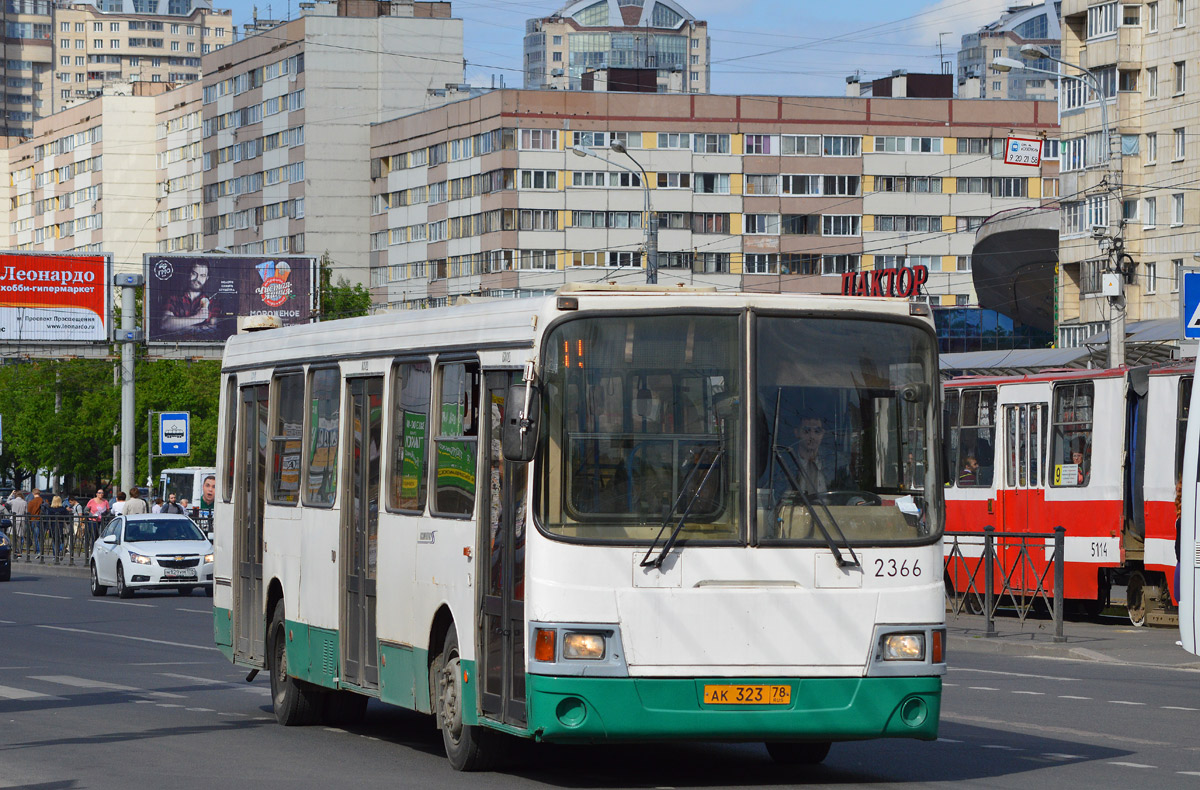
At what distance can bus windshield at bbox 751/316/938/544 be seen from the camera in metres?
10.6

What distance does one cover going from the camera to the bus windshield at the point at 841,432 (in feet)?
34.7

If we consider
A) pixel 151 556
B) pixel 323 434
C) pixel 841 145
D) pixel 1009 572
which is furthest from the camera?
pixel 841 145

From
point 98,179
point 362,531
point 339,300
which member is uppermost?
point 98,179

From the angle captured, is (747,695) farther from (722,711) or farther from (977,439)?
(977,439)

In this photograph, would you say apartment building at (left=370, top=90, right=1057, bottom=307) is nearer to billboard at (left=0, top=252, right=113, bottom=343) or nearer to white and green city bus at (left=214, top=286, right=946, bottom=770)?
billboard at (left=0, top=252, right=113, bottom=343)

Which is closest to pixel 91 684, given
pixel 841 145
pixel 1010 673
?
→ pixel 1010 673

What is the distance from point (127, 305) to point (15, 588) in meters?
36.8

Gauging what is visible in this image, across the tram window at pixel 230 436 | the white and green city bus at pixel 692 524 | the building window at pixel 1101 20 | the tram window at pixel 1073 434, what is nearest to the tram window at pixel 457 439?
the white and green city bus at pixel 692 524

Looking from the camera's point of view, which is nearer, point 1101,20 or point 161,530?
point 161,530

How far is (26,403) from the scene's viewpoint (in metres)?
94.4

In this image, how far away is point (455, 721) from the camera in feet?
37.6

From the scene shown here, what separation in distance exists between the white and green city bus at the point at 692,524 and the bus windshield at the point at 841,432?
0.01 meters

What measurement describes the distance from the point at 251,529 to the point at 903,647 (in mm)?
5962

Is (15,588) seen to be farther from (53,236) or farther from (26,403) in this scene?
(53,236)
